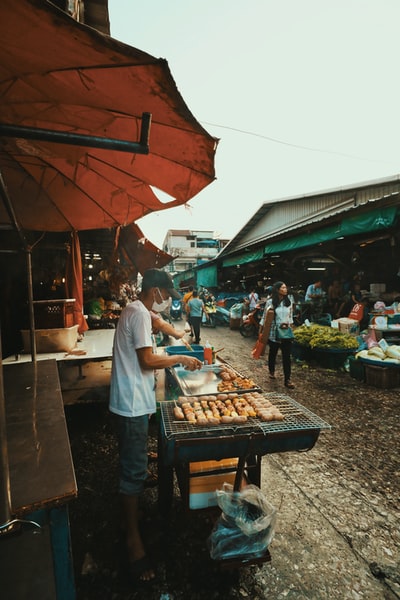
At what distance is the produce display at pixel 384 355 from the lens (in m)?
6.48

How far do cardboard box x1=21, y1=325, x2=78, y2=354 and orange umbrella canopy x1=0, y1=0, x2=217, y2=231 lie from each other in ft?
7.16

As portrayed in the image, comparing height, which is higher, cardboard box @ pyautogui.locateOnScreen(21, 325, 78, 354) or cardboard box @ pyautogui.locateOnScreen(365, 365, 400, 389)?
cardboard box @ pyautogui.locateOnScreen(21, 325, 78, 354)

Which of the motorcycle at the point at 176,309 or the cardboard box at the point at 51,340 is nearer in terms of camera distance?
the cardboard box at the point at 51,340

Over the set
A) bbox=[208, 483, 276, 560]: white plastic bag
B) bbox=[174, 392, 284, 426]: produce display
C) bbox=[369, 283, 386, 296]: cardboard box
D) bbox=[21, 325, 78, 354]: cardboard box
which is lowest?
bbox=[208, 483, 276, 560]: white plastic bag

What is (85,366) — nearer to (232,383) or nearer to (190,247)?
(232,383)

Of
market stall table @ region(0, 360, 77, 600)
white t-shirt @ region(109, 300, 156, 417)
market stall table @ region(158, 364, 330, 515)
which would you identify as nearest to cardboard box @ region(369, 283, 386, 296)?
market stall table @ region(158, 364, 330, 515)

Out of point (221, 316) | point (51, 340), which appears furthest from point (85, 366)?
point (221, 316)

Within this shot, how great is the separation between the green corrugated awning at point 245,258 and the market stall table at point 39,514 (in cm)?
1030

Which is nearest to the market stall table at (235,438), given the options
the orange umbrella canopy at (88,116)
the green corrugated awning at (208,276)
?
the orange umbrella canopy at (88,116)

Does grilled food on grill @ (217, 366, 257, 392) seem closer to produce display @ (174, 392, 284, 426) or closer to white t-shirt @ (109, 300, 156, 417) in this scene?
produce display @ (174, 392, 284, 426)

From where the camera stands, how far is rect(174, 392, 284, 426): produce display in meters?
2.34

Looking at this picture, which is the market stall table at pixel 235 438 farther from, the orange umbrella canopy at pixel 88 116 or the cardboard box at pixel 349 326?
the cardboard box at pixel 349 326

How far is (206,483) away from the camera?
105 inches

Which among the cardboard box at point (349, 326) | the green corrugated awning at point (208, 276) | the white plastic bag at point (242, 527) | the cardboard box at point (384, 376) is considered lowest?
the cardboard box at point (384, 376)
